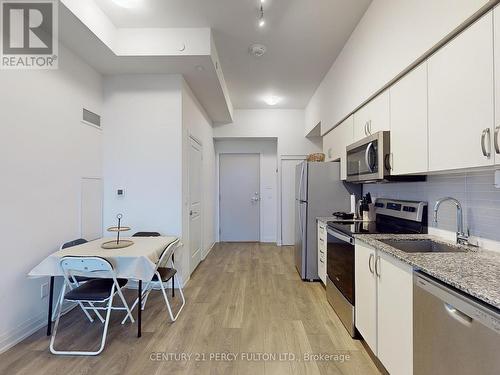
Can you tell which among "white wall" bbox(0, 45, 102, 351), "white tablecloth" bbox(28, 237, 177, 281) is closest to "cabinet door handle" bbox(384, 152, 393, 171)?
"white tablecloth" bbox(28, 237, 177, 281)

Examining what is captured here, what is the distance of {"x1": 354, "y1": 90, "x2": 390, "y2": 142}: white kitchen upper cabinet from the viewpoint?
7.44 ft

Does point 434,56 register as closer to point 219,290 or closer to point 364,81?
point 364,81

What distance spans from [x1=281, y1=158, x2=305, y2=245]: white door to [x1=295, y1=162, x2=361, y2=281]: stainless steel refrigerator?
214 cm

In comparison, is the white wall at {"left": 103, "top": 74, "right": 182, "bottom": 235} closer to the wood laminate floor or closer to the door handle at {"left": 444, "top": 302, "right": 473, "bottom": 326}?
the wood laminate floor

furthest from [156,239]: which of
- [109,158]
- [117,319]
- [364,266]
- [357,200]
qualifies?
[357,200]

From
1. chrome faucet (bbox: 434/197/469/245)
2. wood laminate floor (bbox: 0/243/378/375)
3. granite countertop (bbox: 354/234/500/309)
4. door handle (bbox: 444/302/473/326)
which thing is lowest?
wood laminate floor (bbox: 0/243/378/375)

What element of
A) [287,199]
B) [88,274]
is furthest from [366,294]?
[287,199]

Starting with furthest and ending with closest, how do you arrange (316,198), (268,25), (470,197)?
(316,198), (268,25), (470,197)

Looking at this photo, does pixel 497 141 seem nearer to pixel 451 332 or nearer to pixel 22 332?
pixel 451 332

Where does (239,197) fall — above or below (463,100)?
below

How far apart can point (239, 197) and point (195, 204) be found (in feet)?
7.18

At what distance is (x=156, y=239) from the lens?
2.89 meters

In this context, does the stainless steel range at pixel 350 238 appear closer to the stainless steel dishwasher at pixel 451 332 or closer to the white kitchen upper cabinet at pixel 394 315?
the white kitchen upper cabinet at pixel 394 315

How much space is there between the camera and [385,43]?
2174mm
